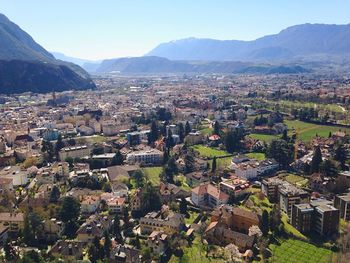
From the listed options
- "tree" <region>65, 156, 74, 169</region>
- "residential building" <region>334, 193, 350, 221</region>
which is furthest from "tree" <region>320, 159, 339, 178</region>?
"tree" <region>65, 156, 74, 169</region>

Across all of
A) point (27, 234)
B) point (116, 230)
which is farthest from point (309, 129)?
point (27, 234)

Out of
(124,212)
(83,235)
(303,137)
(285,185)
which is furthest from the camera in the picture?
(303,137)

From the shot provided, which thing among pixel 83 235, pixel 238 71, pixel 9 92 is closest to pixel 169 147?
pixel 83 235

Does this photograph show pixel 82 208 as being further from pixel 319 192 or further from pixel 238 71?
pixel 238 71

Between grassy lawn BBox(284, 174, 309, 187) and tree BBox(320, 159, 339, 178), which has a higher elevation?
tree BBox(320, 159, 339, 178)

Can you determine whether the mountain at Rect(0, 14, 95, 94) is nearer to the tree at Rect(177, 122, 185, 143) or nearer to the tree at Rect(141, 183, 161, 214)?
the tree at Rect(177, 122, 185, 143)

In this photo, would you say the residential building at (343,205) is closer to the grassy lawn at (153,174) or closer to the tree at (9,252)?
the grassy lawn at (153,174)

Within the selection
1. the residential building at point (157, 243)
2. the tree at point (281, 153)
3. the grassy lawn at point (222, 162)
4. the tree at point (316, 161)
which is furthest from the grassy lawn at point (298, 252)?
the tree at point (281, 153)
